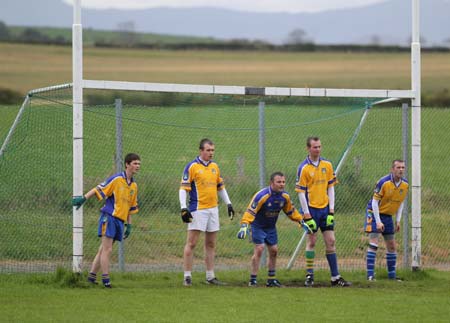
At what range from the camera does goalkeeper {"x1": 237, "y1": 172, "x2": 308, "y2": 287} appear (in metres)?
12.3

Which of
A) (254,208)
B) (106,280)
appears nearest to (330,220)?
(254,208)

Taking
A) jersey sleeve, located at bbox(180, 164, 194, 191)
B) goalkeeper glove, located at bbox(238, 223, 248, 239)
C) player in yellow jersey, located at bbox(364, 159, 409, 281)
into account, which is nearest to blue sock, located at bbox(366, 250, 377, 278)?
player in yellow jersey, located at bbox(364, 159, 409, 281)

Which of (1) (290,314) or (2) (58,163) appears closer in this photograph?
(1) (290,314)

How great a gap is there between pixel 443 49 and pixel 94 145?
89.7 feet

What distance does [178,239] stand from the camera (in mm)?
16500

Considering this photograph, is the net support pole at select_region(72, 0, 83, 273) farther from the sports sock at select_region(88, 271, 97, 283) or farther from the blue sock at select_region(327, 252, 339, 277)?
the blue sock at select_region(327, 252, 339, 277)

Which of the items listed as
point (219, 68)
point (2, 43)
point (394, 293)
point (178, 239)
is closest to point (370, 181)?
point (178, 239)

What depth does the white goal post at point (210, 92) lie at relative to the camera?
11.9m

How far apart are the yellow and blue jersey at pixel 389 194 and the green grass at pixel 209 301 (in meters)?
1.06

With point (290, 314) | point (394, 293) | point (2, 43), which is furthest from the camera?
point (2, 43)

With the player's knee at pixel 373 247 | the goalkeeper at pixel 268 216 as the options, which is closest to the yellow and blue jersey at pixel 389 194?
the player's knee at pixel 373 247

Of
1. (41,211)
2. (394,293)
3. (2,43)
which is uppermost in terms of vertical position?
(2,43)

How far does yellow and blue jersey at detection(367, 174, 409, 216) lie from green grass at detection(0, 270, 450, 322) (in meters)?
1.06

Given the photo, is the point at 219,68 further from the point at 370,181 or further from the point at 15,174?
the point at 15,174
